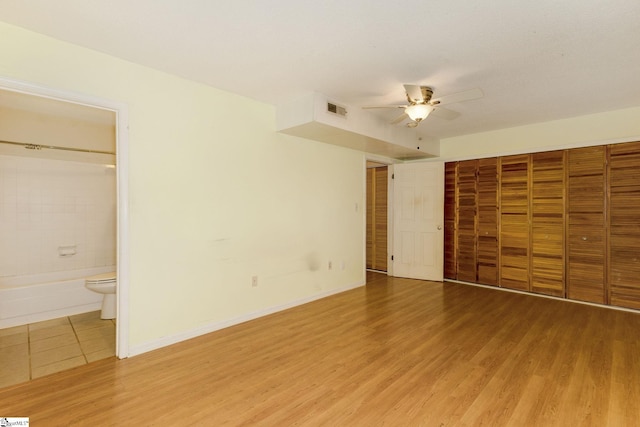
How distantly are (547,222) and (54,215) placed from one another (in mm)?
6711

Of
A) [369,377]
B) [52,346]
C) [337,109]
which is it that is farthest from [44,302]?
[337,109]

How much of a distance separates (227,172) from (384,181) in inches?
138

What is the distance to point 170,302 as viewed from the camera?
9.29 feet

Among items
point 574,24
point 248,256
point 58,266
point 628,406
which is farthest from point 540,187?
point 58,266

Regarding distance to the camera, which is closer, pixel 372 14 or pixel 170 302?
pixel 372 14

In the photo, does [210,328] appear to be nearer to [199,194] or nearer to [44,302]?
[199,194]

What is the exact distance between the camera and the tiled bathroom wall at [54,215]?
3691 mm

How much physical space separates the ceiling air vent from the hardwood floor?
234cm

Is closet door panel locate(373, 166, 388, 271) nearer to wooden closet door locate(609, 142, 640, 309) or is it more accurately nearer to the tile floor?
wooden closet door locate(609, 142, 640, 309)

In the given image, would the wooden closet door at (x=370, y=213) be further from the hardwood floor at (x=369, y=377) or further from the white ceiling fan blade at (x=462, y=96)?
the white ceiling fan blade at (x=462, y=96)

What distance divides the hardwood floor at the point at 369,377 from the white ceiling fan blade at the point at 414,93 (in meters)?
2.27

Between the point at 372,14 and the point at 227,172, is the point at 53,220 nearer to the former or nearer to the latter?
the point at 227,172

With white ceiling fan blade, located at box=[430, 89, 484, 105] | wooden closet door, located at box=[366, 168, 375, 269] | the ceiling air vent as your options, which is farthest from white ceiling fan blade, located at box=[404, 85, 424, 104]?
wooden closet door, located at box=[366, 168, 375, 269]

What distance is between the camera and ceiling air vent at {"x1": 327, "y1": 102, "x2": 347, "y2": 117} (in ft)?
11.0
